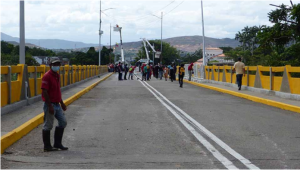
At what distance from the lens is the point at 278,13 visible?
98.7ft

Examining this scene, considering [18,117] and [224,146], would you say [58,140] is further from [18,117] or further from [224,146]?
[18,117]

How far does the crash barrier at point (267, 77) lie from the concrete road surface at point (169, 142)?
431 centimetres

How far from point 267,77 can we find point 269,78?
0.30 meters

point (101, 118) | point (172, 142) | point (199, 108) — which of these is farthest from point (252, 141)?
point (199, 108)

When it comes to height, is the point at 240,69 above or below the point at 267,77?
above

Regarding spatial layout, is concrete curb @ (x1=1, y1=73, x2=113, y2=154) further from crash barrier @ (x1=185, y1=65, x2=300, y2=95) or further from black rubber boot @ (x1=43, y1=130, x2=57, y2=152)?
crash barrier @ (x1=185, y1=65, x2=300, y2=95)

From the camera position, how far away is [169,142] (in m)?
8.48

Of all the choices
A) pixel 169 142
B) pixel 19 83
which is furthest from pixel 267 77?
pixel 169 142

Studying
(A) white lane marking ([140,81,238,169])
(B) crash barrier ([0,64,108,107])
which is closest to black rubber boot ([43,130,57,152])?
(A) white lane marking ([140,81,238,169])

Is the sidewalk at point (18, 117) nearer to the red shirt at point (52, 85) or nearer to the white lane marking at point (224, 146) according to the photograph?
the red shirt at point (52, 85)

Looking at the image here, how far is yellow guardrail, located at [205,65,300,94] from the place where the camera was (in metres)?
17.5

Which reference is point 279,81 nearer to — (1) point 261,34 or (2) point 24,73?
(2) point 24,73

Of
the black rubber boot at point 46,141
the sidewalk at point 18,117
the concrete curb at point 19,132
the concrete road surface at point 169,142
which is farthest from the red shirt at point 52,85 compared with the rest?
the sidewalk at point 18,117

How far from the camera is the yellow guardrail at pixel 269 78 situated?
17.5 meters
